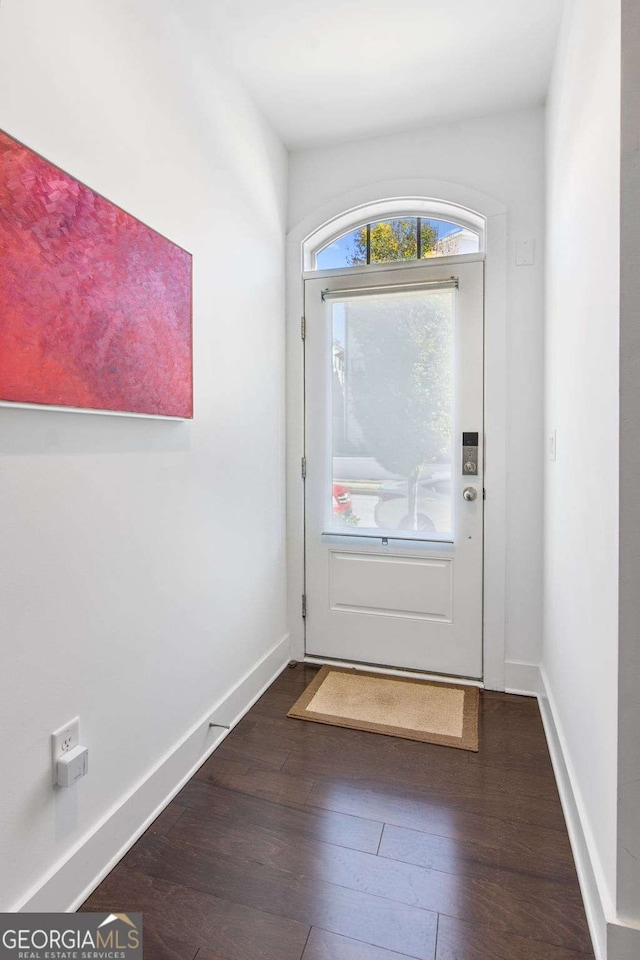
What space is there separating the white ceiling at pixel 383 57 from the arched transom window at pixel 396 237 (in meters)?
0.40

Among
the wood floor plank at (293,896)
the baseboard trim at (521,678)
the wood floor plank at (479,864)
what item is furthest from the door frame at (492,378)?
the wood floor plank at (293,896)

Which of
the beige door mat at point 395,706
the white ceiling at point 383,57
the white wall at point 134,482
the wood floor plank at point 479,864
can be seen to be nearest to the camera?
the white wall at point 134,482

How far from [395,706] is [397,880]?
2.97 ft

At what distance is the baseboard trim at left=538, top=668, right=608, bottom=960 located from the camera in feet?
3.82

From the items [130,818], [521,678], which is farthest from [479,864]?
[521,678]

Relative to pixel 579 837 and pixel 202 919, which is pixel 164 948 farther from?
pixel 579 837

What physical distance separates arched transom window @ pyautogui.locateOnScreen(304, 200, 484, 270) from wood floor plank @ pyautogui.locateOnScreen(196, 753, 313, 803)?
2.37 meters

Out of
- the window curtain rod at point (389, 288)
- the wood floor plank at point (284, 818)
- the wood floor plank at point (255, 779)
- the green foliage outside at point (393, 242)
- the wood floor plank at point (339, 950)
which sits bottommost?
the wood floor plank at point (339, 950)

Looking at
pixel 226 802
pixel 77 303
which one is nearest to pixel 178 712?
pixel 226 802

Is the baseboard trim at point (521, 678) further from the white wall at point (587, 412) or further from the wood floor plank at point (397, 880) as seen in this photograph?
the wood floor plank at point (397, 880)

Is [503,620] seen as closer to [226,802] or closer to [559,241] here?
[226,802]

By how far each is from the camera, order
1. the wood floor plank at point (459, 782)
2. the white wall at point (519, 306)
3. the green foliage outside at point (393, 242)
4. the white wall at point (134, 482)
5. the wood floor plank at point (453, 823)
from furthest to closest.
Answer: the green foliage outside at point (393, 242)
the white wall at point (519, 306)
the wood floor plank at point (459, 782)
the wood floor plank at point (453, 823)
the white wall at point (134, 482)

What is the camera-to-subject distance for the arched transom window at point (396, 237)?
2570 millimetres

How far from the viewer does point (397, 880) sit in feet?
4.55
